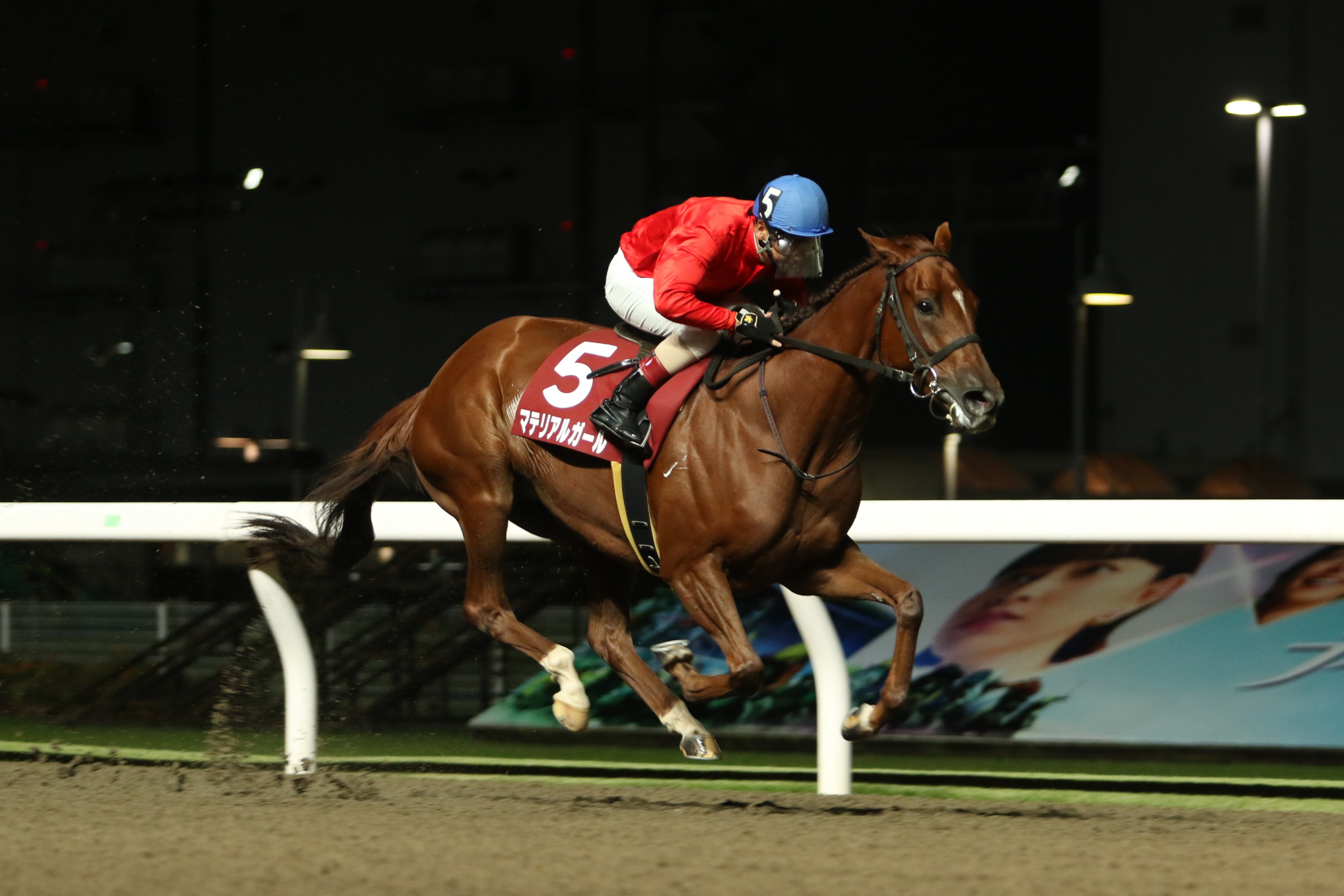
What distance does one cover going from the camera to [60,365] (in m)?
5.33

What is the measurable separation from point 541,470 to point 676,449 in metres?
0.47

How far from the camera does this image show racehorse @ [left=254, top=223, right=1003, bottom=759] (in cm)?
299

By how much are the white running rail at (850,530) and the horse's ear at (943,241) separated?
603 mm

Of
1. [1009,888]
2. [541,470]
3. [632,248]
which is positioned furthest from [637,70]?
[1009,888]

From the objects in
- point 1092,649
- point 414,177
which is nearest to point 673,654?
point 1092,649

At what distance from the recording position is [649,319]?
137 inches

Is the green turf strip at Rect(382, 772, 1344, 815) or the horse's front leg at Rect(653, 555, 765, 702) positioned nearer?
the horse's front leg at Rect(653, 555, 765, 702)

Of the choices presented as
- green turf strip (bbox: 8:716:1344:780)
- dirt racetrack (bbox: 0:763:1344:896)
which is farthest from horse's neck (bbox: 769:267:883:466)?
green turf strip (bbox: 8:716:1344:780)

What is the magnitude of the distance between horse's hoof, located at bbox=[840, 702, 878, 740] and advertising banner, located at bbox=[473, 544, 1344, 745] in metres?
1.06

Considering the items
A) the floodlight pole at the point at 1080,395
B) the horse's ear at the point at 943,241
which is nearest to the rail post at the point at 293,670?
the horse's ear at the point at 943,241

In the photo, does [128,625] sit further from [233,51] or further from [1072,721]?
[1072,721]

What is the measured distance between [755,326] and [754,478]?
12.7 inches

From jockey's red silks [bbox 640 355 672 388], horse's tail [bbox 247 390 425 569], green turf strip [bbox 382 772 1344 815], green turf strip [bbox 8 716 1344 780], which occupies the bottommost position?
→ green turf strip [bbox 8 716 1344 780]

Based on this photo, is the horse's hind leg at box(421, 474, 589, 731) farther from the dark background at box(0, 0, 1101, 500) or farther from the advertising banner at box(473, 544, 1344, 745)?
the dark background at box(0, 0, 1101, 500)
